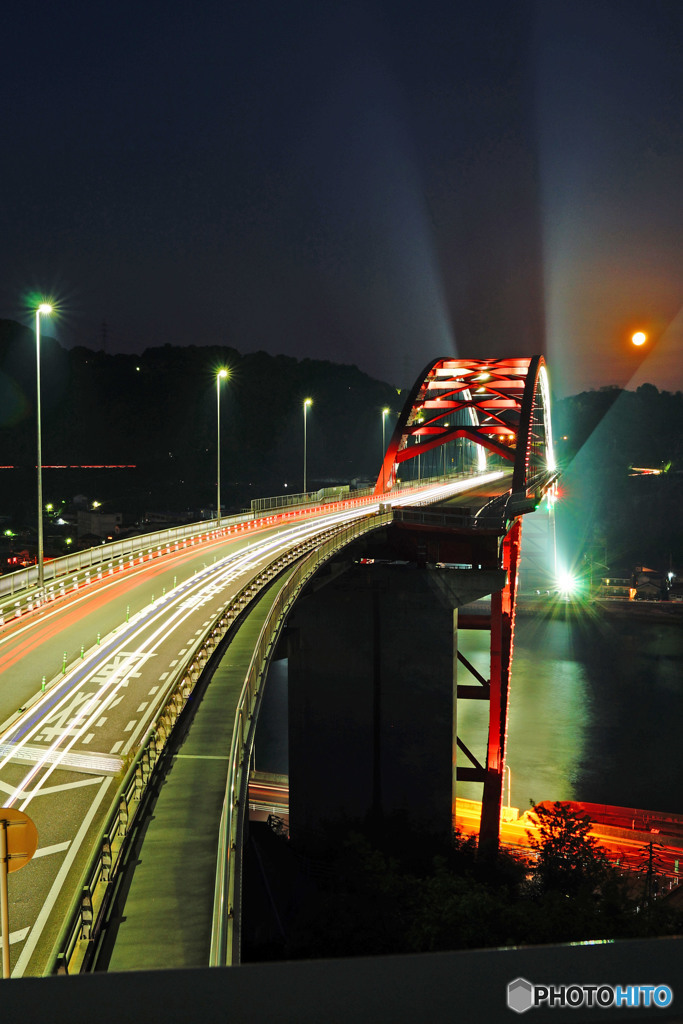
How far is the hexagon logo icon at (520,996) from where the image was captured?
1.96 meters

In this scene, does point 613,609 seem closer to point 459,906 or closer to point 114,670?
point 459,906

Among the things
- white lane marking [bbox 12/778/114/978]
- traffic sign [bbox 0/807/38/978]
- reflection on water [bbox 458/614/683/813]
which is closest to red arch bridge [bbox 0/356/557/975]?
white lane marking [bbox 12/778/114/978]

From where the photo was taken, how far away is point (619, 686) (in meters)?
66.6

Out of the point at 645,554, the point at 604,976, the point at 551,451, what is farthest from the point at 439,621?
the point at 645,554

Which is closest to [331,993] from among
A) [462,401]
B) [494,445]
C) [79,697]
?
[79,697]

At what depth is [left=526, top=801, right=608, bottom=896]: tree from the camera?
27.9 m

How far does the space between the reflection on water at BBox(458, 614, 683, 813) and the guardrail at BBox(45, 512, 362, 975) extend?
34206 mm

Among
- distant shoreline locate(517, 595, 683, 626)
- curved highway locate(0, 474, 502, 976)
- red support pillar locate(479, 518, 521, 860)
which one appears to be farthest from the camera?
distant shoreline locate(517, 595, 683, 626)

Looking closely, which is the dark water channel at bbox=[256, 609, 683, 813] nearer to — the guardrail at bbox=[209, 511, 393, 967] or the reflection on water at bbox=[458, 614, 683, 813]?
the reflection on water at bbox=[458, 614, 683, 813]

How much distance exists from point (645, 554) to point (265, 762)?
4581 inches

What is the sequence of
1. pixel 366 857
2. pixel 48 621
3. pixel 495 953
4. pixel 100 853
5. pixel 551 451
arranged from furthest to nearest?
pixel 551 451 < pixel 366 857 < pixel 48 621 < pixel 100 853 < pixel 495 953

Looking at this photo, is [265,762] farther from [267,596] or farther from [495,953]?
[495,953]

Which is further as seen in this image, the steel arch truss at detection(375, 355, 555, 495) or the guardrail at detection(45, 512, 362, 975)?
the steel arch truss at detection(375, 355, 555, 495)

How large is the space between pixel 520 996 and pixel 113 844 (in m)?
8.54
